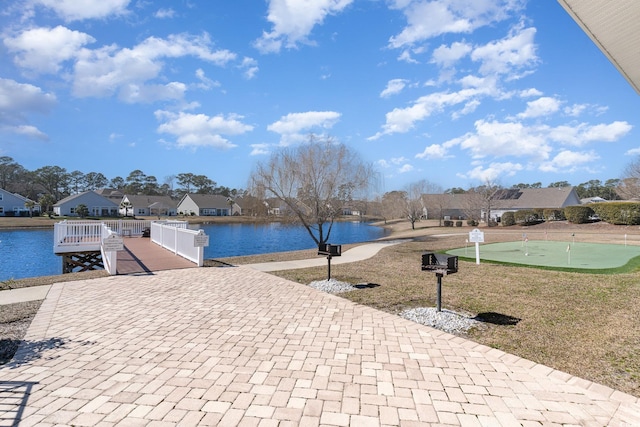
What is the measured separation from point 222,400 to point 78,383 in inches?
58.7

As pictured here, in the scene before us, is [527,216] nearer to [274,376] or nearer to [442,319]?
[442,319]

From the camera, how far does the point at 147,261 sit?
424 inches

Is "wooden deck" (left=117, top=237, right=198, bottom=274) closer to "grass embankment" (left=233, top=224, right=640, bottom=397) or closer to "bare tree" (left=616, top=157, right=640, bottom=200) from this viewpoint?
"grass embankment" (left=233, top=224, right=640, bottom=397)

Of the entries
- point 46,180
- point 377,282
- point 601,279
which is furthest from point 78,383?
point 46,180

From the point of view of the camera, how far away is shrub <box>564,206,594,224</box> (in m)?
29.8

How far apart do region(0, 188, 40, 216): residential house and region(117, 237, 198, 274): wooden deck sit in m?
Result: 51.7

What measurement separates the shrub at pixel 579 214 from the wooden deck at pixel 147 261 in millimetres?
33658

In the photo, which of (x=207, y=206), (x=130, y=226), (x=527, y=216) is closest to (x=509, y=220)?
(x=527, y=216)

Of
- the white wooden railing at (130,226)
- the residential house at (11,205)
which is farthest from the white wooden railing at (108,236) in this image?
the residential house at (11,205)

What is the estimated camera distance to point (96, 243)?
14320 mm

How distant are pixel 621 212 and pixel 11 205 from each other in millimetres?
74126

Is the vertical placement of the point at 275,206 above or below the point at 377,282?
above

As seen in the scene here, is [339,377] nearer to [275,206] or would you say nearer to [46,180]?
[275,206]

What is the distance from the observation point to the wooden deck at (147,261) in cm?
960
